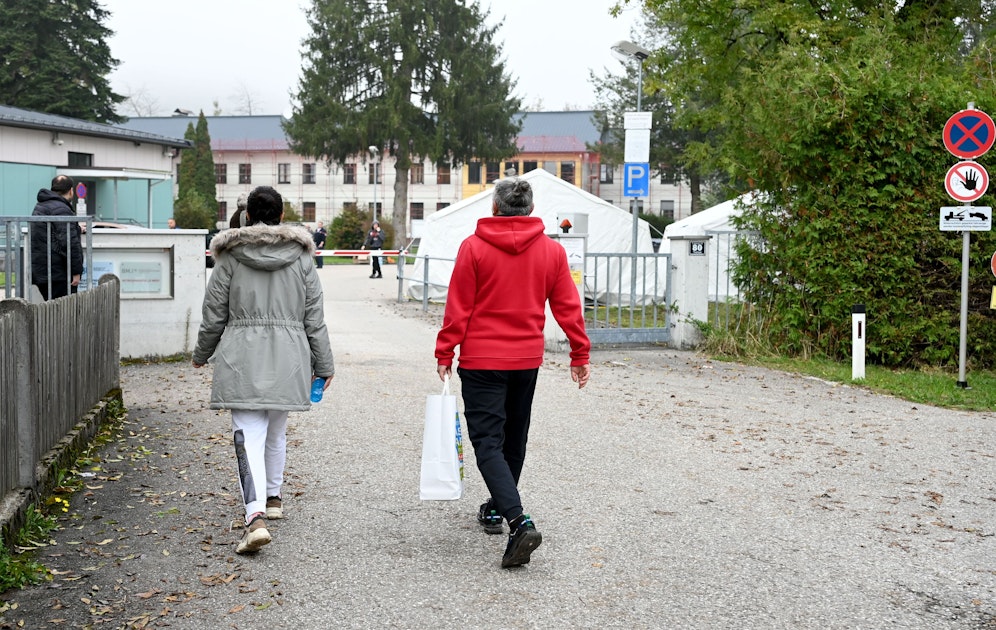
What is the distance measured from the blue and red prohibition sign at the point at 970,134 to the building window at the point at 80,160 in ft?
127

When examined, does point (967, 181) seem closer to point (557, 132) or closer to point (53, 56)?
point (53, 56)

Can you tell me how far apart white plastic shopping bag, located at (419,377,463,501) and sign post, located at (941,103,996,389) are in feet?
26.9

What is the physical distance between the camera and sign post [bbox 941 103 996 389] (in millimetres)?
11859

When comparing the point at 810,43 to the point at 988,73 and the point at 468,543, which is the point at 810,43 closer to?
the point at 988,73

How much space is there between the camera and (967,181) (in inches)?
476

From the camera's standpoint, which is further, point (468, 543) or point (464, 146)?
point (464, 146)

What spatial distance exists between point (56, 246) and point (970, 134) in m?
9.08

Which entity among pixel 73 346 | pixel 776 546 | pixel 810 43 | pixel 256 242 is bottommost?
pixel 776 546

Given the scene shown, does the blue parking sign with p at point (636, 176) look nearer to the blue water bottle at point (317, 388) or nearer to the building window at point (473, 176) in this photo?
the blue water bottle at point (317, 388)

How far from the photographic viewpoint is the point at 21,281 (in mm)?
9211

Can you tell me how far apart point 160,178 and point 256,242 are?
43065 millimetres

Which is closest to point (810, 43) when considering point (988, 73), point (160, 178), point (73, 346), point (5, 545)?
point (988, 73)

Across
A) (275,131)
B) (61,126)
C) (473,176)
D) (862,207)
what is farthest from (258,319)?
(275,131)

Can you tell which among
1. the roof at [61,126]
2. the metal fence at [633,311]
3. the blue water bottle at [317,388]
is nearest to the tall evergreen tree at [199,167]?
the roof at [61,126]
